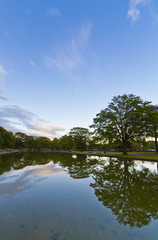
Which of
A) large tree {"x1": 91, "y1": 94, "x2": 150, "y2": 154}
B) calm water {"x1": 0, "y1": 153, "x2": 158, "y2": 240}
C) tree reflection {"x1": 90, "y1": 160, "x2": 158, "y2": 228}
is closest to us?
calm water {"x1": 0, "y1": 153, "x2": 158, "y2": 240}

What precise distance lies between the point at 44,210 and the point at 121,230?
11.8 feet

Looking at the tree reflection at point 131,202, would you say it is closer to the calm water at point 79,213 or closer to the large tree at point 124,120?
the calm water at point 79,213

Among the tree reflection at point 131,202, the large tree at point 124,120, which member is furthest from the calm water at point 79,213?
the large tree at point 124,120

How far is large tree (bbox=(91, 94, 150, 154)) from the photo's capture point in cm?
3047

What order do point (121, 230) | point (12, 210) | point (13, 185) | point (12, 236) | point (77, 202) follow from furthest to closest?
point (13, 185)
point (77, 202)
point (12, 210)
point (121, 230)
point (12, 236)

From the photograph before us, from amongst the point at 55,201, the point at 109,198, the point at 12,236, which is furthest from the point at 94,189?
the point at 12,236

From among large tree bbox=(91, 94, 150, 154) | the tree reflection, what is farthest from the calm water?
large tree bbox=(91, 94, 150, 154)

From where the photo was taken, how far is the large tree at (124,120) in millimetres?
30469

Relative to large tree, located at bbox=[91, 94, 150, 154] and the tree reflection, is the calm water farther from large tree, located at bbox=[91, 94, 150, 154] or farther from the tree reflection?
large tree, located at bbox=[91, 94, 150, 154]

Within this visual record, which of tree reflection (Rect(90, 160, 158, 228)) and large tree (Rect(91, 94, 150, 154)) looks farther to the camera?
large tree (Rect(91, 94, 150, 154))

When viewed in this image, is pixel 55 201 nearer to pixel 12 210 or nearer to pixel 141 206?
pixel 12 210

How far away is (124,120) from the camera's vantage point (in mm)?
32875

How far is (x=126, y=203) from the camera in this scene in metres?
6.52

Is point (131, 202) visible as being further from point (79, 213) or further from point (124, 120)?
point (124, 120)
